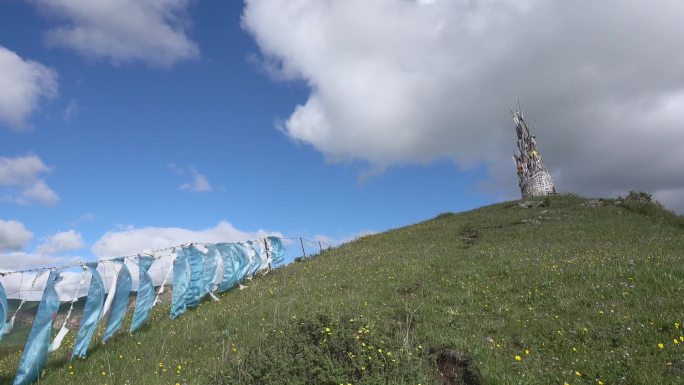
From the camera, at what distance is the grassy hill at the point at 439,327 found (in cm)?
820

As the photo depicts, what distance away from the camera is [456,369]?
8.99m

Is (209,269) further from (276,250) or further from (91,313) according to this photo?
(276,250)

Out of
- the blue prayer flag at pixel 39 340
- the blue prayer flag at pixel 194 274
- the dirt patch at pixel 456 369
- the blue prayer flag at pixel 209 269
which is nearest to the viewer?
the dirt patch at pixel 456 369

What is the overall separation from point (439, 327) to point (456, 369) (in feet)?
7.92

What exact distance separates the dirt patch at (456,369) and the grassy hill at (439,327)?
0.09 feet

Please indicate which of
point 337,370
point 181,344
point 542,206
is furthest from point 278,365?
point 542,206

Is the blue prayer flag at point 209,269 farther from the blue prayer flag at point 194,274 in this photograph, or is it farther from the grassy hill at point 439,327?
the grassy hill at point 439,327

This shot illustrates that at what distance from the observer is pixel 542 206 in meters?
39.6

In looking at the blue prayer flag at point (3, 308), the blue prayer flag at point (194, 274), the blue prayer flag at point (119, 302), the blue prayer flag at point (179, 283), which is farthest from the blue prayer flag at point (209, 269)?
the blue prayer flag at point (3, 308)

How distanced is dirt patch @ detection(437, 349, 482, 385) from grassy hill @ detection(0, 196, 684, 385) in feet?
0.09

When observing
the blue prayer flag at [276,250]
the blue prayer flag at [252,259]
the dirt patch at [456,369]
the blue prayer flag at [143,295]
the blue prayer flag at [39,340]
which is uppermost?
the blue prayer flag at [276,250]

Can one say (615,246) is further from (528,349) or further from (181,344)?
(181,344)

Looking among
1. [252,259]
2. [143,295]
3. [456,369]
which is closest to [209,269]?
[143,295]

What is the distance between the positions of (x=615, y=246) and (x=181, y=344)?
17.8m
